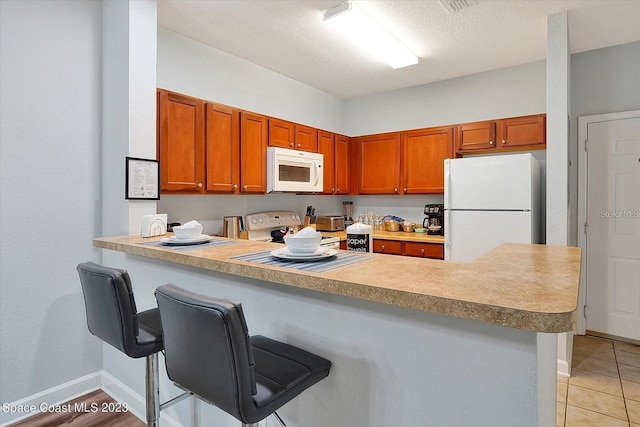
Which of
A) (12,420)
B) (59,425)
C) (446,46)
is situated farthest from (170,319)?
(446,46)

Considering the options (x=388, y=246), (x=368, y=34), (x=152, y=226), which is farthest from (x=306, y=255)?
(x=388, y=246)

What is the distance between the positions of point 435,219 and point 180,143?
2760mm

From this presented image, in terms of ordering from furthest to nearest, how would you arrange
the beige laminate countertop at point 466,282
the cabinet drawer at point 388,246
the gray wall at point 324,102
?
the cabinet drawer at point 388,246
the gray wall at point 324,102
the beige laminate countertop at point 466,282

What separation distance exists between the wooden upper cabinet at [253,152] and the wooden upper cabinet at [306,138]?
46 centimetres

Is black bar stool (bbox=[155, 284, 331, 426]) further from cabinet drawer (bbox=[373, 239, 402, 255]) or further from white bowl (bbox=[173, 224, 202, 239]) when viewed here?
cabinet drawer (bbox=[373, 239, 402, 255])

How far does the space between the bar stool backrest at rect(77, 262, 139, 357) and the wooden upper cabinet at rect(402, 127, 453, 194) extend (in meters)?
3.23

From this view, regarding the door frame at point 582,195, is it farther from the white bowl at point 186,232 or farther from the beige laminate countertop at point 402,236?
the white bowl at point 186,232

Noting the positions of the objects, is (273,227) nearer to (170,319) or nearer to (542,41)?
(170,319)

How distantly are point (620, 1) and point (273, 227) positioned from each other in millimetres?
3333

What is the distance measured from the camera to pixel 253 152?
323 cm

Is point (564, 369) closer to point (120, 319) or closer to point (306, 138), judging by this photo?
point (120, 319)

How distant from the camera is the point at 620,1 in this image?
2393 mm

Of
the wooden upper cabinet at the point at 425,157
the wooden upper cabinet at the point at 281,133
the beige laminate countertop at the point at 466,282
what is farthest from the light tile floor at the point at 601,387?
the wooden upper cabinet at the point at 281,133

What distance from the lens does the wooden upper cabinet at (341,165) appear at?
4.29 m
